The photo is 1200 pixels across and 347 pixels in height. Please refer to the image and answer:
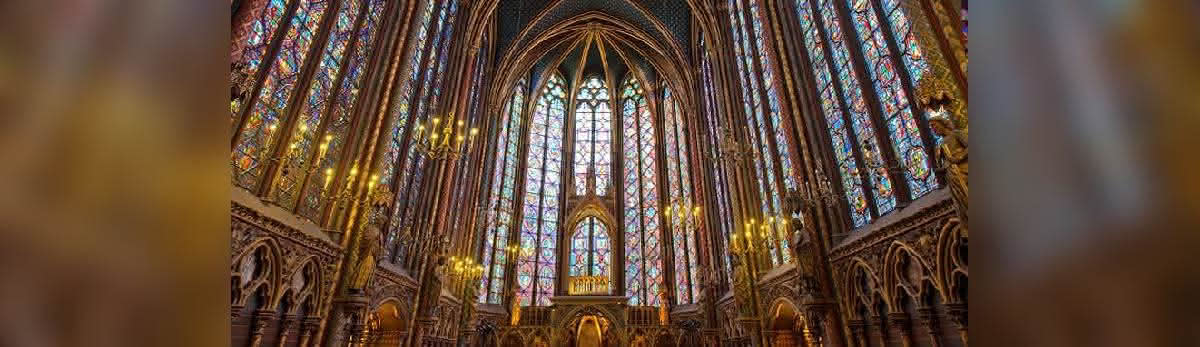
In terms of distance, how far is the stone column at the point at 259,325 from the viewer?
890 cm

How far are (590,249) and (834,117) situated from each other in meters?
17.5

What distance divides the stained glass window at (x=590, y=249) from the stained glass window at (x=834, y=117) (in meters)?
16.6

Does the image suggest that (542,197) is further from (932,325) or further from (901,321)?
(932,325)

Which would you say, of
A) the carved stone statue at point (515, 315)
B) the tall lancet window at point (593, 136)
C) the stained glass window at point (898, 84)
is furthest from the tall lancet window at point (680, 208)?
the stained glass window at point (898, 84)

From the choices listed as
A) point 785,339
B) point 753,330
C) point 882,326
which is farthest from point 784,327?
point 882,326

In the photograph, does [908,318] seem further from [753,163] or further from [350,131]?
[350,131]

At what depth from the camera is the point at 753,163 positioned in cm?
1647

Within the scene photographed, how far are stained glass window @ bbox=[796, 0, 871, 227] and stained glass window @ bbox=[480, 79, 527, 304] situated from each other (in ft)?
50.3

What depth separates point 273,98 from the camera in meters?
9.66

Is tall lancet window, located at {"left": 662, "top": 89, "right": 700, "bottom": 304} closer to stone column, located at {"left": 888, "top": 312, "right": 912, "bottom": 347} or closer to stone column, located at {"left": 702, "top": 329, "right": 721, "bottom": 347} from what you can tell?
stone column, located at {"left": 702, "top": 329, "right": 721, "bottom": 347}

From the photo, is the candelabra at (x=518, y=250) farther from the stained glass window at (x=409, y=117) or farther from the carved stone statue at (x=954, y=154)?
the carved stone statue at (x=954, y=154)
